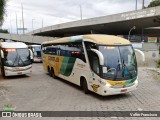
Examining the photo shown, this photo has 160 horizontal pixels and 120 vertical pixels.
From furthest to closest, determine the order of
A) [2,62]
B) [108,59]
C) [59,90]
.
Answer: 1. [2,62]
2. [59,90]
3. [108,59]

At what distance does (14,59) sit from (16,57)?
0.22 meters

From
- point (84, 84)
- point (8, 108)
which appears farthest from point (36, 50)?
point (8, 108)

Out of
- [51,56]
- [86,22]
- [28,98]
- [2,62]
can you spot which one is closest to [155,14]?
[86,22]

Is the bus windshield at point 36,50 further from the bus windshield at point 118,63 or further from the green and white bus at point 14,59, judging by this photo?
the bus windshield at point 118,63

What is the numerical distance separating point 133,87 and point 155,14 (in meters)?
21.9

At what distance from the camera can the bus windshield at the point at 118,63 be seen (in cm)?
888

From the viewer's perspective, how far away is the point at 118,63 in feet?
29.6

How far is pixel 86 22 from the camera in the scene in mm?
40375

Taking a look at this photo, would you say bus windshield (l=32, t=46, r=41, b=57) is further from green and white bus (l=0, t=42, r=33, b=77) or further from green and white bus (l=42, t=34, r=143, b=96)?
green and white bus (l=42, t=34, r=143, b=96)

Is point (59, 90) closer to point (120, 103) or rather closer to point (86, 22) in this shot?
point (120, 103)

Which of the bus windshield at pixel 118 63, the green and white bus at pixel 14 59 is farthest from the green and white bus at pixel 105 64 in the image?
the green and white bus at pixel 14 59

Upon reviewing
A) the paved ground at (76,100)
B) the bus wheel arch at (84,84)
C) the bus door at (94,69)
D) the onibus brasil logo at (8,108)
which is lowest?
the onibus brasil logo at (8,108)

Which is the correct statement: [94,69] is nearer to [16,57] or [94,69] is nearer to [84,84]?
[84,84]

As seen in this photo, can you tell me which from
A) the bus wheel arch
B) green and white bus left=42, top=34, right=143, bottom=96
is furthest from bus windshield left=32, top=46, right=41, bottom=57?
the bus wheel arch
